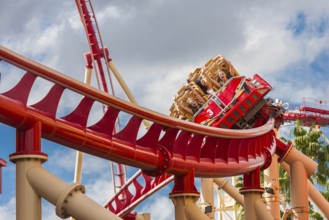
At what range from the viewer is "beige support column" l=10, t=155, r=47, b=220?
8.48 meters

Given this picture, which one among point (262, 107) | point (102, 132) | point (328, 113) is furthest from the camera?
point (328, 113)

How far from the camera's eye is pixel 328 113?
126 ft

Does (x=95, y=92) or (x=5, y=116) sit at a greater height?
(x=95, y=92)

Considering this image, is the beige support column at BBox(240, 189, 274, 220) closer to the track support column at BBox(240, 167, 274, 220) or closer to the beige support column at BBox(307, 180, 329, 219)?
the track support column at BBox(240, 167, 274, 220)

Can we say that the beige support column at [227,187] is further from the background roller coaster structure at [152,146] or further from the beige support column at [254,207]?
the beige support column at [254,207]

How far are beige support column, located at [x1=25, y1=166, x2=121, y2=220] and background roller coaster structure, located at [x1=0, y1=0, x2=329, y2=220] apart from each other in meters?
Answer: 0.01

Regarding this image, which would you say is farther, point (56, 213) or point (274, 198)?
point (274, 198)

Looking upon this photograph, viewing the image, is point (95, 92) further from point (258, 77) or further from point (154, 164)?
point (258, 77)

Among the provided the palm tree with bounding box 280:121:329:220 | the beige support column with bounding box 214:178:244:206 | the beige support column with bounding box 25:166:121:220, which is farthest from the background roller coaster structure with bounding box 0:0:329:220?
the palm tree with bounding box 280:121:329:220

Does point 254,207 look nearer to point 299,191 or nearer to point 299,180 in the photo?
point 299,191

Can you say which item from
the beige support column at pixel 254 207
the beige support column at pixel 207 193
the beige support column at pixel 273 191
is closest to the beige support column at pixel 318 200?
the beige support column at pixel 273 191

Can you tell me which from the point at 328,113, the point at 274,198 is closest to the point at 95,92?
the point at 274,198

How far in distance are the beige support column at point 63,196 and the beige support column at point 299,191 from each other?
9.12 metres

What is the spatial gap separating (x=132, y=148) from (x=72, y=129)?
1262 millimetres
